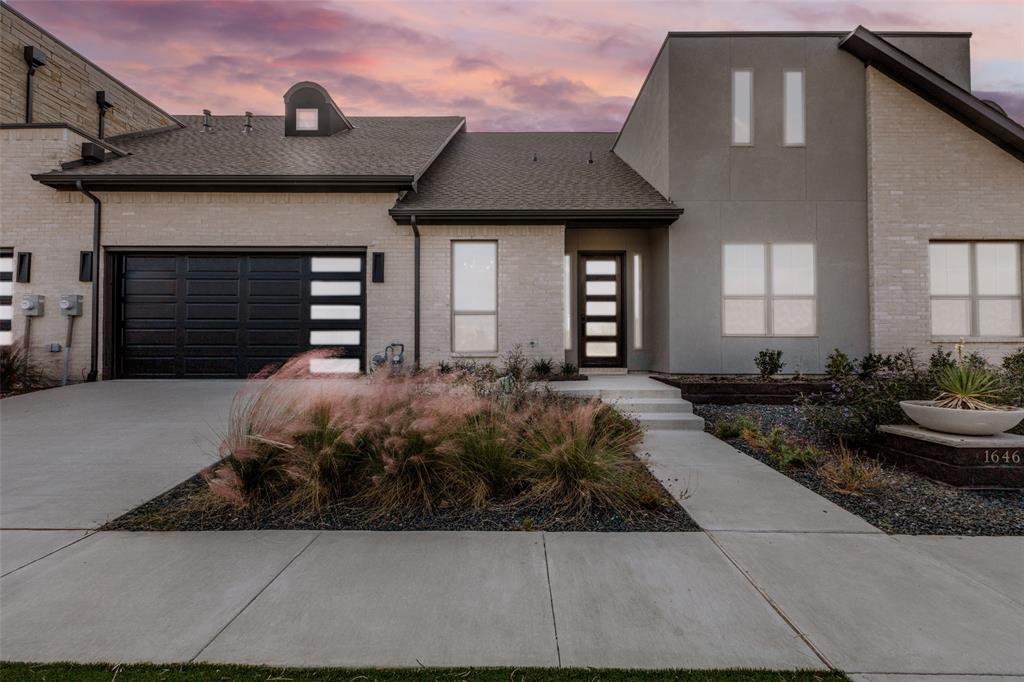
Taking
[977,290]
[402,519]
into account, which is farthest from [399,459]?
[977,290]

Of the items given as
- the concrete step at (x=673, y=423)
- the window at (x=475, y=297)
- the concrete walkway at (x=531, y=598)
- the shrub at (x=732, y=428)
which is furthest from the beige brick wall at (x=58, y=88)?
the shrub at (x=732, y=428)

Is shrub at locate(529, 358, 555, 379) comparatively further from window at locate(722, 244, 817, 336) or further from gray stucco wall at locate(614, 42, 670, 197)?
gray stucco wall at locate(614, 42, 670, 197)

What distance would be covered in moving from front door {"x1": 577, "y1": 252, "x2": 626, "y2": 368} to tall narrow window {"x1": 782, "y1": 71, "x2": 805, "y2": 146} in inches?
159

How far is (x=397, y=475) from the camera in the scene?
366 centimetres

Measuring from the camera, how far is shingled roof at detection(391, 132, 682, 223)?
8.81 meters

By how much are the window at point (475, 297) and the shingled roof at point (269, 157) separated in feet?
6.35

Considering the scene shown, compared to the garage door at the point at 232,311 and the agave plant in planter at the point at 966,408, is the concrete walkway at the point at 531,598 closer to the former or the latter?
the agave plant in planter at the point at 966,408

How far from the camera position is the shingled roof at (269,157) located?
8719 mm

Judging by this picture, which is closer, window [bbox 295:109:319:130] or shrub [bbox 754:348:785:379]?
shrub [bbox 754:348:785:379]

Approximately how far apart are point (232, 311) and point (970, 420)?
37.8 feet

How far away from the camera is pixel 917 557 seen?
2836 millimetres

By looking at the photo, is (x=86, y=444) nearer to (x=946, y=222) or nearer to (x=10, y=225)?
(x=10, y=225)

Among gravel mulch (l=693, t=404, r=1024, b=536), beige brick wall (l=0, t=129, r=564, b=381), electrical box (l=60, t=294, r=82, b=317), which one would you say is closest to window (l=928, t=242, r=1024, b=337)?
gravel mulch (l=693, t=404, r=1024, b=536)

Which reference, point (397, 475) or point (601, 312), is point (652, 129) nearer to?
point (601, 312)
